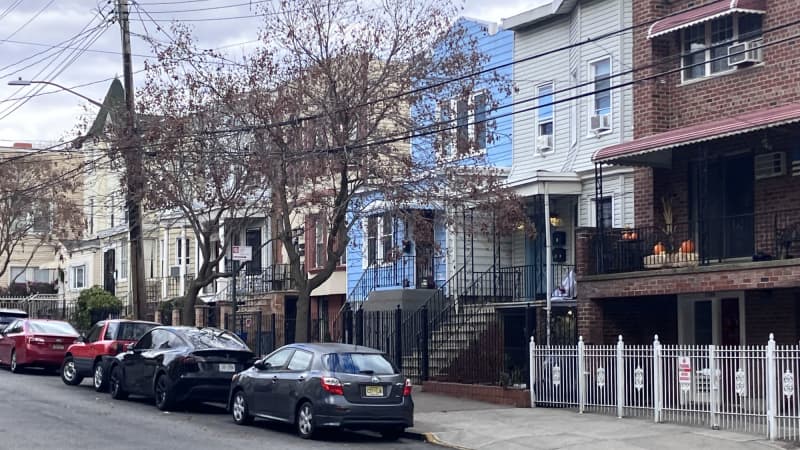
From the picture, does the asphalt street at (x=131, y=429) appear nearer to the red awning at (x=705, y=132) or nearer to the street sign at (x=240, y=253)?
the street sign at (x=240, y=253)

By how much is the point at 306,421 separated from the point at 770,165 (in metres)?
10.5

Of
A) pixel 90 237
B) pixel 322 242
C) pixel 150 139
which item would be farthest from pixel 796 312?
pixel 90 237

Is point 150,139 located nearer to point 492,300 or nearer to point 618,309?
point 492,300

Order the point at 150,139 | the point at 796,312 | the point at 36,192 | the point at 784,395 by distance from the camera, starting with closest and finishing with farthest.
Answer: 1. the point at 784,395
2. the point at 796,312
3. the point at 150,139
4. the point at 36,192

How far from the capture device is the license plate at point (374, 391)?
17047 millimetres

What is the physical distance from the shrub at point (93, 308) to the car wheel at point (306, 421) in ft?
81.8

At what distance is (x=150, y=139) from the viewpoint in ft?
87.0

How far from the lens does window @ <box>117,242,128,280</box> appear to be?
51781 mm

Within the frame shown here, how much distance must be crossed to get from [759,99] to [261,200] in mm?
11348

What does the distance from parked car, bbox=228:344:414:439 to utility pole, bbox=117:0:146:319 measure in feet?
31.8

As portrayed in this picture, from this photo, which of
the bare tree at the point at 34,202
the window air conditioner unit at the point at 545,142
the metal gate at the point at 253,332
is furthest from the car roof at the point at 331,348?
the bare tree at the point at 34,202

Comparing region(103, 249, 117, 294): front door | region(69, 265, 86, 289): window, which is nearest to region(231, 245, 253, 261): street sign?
region(103, 249, 117, 294): front door

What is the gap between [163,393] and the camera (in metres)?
20.6

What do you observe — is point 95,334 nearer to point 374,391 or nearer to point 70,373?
point 70,373
